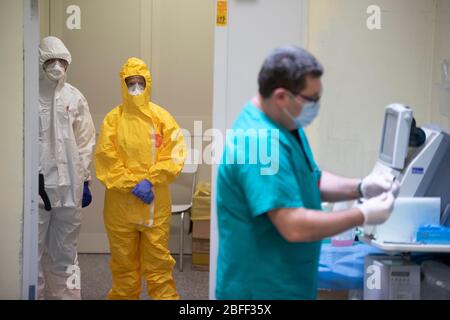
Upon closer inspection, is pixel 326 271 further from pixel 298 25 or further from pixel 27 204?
pixel 27 204

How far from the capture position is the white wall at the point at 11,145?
2738 mm

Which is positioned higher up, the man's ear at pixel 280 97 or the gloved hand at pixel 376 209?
the man's ear at pixel 280 97

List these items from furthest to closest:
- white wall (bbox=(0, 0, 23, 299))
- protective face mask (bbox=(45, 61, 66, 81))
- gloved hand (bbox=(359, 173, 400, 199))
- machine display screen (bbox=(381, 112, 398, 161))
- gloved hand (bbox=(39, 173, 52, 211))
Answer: protective face mask (bbox=(45, 61, 66, 81)) → gloved hand (bbox=(39, 173, 52, 211)) → white wall (bbox=(0, 0, 23, 299)) → machine display screen (bbox=(381, 112, 398, 161)) → gloved hand (bbox=(359, 173, 400, 199))

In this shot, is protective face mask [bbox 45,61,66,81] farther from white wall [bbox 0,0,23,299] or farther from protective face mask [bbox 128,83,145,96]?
white wall [bbox 0,0,23,299]

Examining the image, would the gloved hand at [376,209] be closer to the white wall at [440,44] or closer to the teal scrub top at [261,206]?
the teal scrub top at [261,206]

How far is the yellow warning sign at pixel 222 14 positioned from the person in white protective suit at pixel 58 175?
3.64 ft

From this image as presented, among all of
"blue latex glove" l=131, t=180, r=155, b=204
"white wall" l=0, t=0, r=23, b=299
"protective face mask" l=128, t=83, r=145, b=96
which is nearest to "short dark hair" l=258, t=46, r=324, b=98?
"white wall" l=0, t=0, r=23, b=299

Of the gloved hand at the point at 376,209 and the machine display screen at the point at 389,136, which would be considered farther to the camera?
the machine display screen at the point at 389,136

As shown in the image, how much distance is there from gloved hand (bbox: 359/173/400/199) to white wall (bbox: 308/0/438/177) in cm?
95

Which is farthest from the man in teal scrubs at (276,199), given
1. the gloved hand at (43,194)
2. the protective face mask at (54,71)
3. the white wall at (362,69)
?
the protective face mask at (54,71)

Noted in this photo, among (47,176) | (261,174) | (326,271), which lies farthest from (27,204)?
(261,174)

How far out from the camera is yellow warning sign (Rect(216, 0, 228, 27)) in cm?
274

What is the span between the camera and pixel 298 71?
1.62 meters
